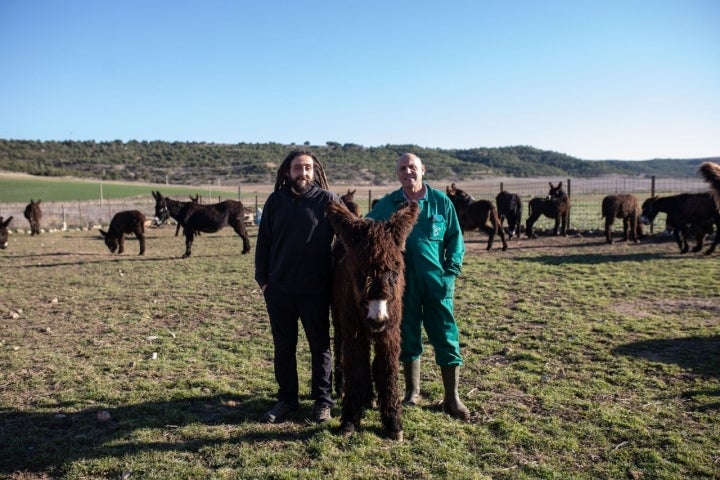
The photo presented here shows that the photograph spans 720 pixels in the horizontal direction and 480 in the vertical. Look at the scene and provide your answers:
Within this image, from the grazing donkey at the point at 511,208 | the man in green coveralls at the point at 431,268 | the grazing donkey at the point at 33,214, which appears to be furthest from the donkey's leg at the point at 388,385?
the grazing donkey at the point at 33,214

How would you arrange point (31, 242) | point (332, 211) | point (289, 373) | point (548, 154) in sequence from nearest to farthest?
point (332, 211) → point (289, 373) → point (31, 242) → point (548, 154)

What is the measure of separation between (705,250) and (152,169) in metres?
70.0

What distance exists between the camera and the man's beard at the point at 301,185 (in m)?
4.29

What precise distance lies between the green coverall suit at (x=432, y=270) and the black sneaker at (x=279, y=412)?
1.23m

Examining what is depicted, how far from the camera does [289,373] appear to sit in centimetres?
445

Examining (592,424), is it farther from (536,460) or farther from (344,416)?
(344,416)

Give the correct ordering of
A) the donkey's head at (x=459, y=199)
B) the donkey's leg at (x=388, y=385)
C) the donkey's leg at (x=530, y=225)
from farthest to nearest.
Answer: the donkey's leg at (x=530, y=225)
the donkey's head at (x=459, y=199)
the donkey's leg at (x=388, y=385)

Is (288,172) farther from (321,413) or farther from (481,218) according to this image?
(481,218)

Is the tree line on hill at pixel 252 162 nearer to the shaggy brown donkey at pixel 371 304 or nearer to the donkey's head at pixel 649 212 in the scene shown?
the donkey's head at pixel 649 212

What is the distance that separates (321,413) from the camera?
4250mm

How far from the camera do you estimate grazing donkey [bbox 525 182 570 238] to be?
17.9m

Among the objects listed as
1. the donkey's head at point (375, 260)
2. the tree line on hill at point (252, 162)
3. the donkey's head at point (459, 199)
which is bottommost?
the donkey's head at point (375, 260)

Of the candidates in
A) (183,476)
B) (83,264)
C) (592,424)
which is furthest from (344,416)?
(83,264)

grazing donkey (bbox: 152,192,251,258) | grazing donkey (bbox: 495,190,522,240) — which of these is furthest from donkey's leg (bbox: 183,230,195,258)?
grazing donkey (bbox: 495,190,522,240)
